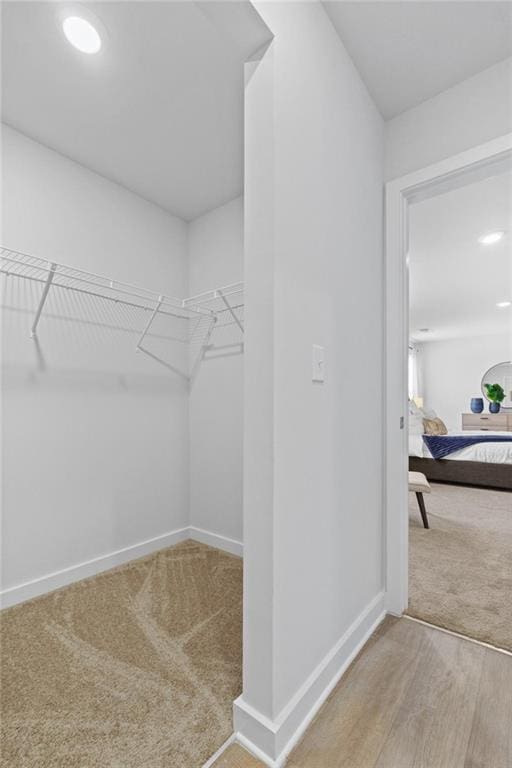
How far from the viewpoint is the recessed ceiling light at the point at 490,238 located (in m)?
3.07

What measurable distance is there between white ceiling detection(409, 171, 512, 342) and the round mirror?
1.65 m

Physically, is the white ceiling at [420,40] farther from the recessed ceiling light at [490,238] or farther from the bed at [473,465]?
the bed at [473,465]

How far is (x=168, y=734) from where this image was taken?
43.4 inches

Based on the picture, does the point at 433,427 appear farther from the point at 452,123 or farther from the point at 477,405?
the point at 452,123

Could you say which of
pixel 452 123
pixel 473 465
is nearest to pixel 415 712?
pixel 452 123

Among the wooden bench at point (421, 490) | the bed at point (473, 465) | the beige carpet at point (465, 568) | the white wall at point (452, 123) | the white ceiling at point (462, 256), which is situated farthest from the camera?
the bed at point (473, 465)

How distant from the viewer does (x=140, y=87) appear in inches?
63.7

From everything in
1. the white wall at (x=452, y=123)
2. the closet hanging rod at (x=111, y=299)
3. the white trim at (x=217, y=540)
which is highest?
the white wall at (x=452, y=123)

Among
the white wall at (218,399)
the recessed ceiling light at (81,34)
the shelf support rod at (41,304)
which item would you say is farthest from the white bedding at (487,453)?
the recessed ceiling light at (81,34)

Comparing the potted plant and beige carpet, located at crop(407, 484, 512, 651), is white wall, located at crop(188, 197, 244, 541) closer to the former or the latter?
beige carpet, located at crop(407, 484, 512, 651)

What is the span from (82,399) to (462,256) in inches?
140

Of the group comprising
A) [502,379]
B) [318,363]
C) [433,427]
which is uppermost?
[502,379]

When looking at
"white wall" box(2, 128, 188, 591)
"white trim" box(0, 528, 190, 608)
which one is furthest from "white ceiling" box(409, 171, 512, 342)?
"white trim" box(0, 528, 190, 608)

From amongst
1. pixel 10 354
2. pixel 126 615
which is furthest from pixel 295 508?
pixel 10 354
